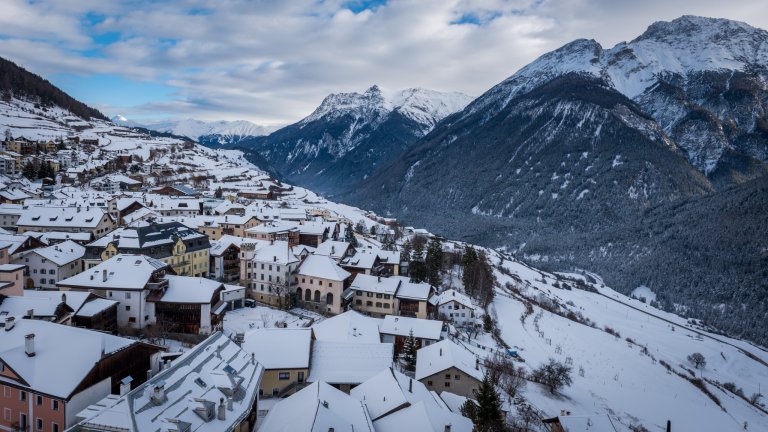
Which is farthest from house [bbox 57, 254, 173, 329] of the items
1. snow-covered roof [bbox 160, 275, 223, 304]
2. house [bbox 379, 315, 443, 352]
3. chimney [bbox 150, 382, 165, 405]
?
house [bbox 379, 315, 443, 352]

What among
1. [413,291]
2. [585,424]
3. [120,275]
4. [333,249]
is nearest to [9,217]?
[120,275]

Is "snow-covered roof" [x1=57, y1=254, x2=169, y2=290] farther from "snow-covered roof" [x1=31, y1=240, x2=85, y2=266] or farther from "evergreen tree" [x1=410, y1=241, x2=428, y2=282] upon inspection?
"evergreen tree" [x1=410, y1=241, x2=428, y2=282]

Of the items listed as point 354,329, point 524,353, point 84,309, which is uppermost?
point 84,309

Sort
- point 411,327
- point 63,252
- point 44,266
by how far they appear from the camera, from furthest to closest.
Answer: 1. point 63,252
2. point 411,327
3. point 44,266

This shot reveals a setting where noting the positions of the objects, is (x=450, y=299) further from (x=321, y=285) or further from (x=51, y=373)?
(x=51, y=373)

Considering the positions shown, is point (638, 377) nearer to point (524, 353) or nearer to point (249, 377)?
point (524, 353)

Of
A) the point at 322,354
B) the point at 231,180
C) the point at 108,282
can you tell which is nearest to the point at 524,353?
the point at 322,354
